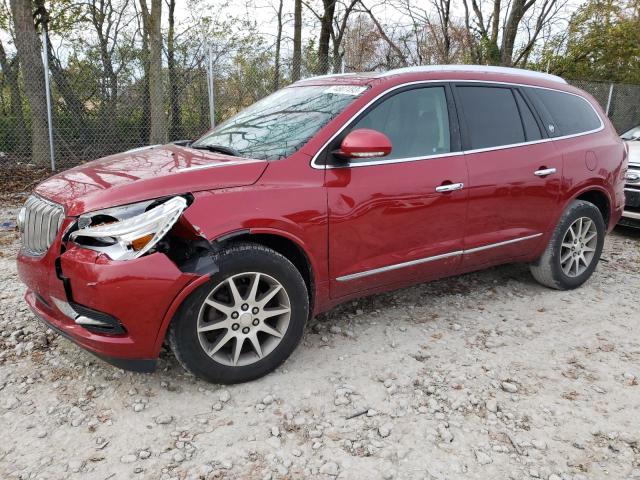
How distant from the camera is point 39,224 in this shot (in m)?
2.86

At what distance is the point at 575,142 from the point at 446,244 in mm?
1632

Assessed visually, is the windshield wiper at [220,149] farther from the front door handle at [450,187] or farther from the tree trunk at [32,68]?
the tree trunk at [32,68]

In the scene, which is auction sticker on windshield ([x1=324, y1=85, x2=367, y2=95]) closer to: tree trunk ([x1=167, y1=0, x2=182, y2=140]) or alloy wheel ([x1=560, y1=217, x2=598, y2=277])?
alloy wheel ([x1=560, y1=217, x2=598, y2=277])

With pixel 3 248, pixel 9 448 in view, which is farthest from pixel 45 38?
pixel 9 448

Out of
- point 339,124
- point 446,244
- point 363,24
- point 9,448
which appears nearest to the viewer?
point 9,448

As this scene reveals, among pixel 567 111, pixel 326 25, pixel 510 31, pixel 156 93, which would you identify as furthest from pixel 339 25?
pixel 567 111

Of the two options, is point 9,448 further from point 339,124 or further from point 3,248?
point 3,248

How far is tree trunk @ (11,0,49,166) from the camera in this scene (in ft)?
29.1

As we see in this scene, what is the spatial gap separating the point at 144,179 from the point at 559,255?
3391mm

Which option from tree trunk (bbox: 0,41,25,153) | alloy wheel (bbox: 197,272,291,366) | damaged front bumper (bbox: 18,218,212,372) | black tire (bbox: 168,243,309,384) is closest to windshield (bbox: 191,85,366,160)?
black tire (bbox: 168,243,309,384)

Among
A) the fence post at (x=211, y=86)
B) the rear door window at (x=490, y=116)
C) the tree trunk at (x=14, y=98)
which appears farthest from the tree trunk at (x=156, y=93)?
the rear door window at (x=490, y=116)

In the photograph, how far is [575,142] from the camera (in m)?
4.33

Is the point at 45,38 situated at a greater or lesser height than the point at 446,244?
greater

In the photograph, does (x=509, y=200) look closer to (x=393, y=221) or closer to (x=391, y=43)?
(x=393, y=221)
